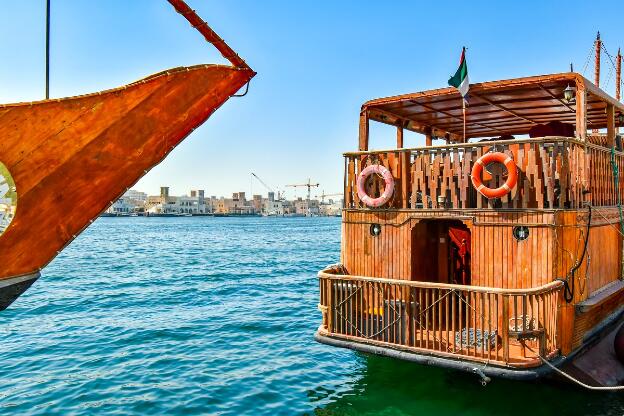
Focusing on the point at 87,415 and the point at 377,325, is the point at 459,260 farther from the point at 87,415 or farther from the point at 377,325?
the point at 87,415

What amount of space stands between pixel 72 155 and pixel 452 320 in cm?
705

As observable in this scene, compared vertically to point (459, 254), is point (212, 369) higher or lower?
lower

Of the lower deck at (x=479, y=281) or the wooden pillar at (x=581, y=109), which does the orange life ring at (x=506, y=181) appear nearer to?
the lower deck at (x=479, y=281)

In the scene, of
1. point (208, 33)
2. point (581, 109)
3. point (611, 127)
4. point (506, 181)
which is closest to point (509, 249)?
point (506, 181)

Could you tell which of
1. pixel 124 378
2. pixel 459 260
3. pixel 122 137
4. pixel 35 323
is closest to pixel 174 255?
pixel 35 323

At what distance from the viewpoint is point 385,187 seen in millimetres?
11680

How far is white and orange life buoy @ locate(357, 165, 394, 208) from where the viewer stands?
11547mm

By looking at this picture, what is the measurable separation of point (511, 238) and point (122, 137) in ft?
25.6

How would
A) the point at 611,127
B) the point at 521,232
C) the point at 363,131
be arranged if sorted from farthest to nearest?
the point at 363,131, the point at 611,127, the point at 521,232

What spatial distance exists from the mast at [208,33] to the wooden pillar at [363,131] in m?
6.81

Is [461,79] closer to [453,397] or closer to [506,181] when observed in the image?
[506,181]

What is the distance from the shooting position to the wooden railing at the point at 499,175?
32.3 ft

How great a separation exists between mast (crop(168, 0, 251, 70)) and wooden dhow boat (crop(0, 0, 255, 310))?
13 mm

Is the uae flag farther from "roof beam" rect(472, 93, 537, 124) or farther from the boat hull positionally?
the boat hull
